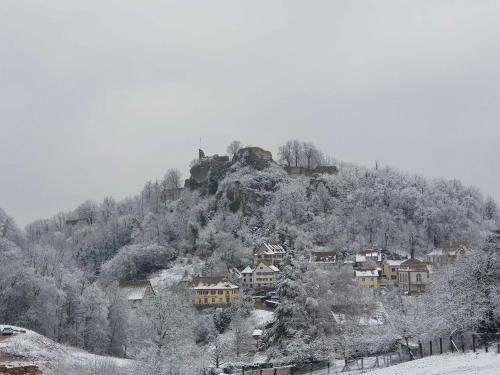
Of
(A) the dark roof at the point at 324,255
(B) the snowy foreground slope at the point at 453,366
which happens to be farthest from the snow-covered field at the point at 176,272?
(B) the snowy foreground slope at the point at 453,366

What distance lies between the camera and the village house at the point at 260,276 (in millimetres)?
100562

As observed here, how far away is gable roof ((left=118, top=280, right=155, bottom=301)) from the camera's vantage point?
90.2 m

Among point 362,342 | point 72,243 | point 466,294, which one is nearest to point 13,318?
point 362,342

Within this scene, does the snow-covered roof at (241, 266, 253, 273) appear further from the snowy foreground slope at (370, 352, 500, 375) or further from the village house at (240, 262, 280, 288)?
the snowy foreground slope at (370, 352, 500, 375)

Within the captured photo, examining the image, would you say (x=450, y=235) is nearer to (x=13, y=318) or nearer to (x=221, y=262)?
(x=221, y=262)

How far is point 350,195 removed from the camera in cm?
13250

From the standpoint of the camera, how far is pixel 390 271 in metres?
99.2

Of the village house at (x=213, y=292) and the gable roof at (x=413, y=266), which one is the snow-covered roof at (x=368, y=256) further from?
the village house at (x=213, y=292)

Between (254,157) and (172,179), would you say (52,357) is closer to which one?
(254,157)

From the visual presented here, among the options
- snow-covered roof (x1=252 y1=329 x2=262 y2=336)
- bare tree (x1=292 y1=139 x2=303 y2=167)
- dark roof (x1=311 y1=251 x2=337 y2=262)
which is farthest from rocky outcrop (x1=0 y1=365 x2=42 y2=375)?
bare tree (x1=292 y1=139 x2=303 y2=167)

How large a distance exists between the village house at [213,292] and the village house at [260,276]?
652 centimetres

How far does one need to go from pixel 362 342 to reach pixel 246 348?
18.5 meters

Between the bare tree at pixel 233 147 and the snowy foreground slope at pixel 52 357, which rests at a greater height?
the bare tree at pixel 233 147

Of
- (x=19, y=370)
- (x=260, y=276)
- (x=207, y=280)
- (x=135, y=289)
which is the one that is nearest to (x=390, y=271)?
(x=260, y=276)
